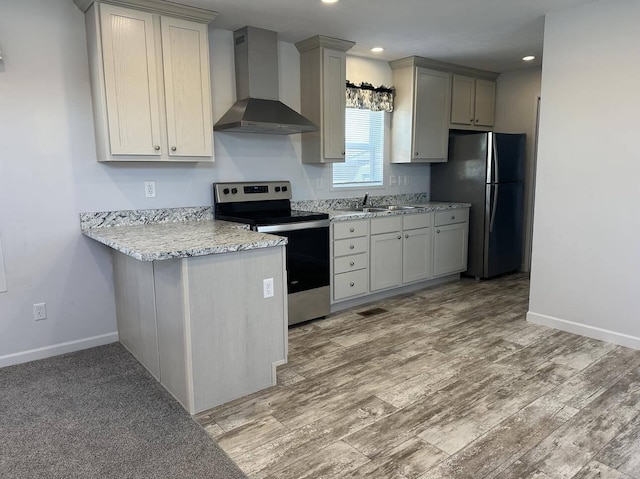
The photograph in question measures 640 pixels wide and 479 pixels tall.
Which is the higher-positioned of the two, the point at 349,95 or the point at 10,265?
the point at 349,95

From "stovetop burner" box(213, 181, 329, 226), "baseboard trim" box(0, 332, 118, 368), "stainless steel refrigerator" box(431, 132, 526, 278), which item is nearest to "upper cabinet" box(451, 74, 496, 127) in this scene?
"stainless steel refrigerator" box(431, 132, 526, 278)

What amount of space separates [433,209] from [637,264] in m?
1.96

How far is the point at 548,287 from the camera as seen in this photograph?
142 inches

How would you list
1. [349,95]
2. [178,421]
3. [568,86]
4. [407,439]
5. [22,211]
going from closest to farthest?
[407,439], [178,421], [22,211], [568,86], [349,95]

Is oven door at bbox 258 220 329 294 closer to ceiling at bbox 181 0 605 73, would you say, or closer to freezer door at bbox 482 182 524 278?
ceiling at bbox 181 0 605 73

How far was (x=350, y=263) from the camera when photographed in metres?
4.02

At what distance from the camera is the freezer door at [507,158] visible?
15.8ft

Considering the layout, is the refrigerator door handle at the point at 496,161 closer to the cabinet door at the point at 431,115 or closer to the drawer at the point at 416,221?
the cabinet door at the point at 431,115

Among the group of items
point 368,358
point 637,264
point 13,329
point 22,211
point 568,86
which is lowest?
point 368,358

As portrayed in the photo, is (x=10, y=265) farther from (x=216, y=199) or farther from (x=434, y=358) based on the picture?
(x=434, y=358)

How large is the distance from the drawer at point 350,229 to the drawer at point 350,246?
0.04m

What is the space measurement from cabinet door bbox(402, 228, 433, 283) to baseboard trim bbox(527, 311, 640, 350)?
118cm

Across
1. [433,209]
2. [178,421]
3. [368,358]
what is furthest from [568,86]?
[178,421]

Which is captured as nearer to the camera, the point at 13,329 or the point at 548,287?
the point at 13,329
